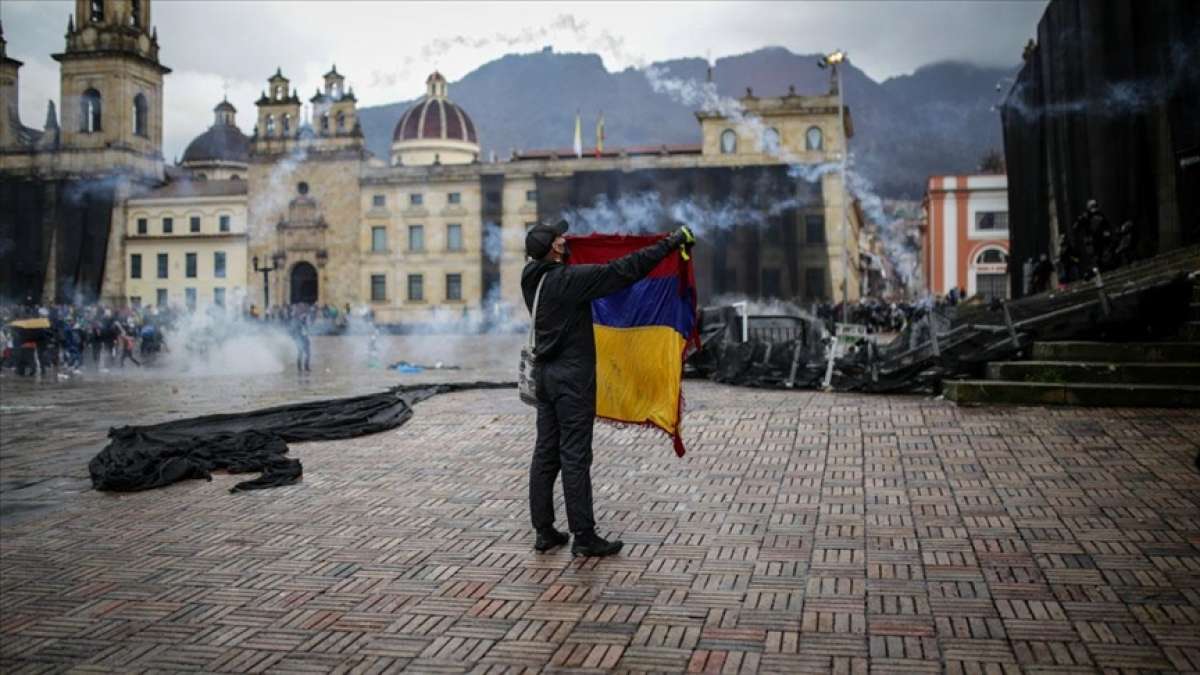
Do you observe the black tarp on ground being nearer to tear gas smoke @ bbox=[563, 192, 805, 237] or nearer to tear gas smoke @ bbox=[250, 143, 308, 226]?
tear gas smoke @ bbox=[563, 192, 805, 237]

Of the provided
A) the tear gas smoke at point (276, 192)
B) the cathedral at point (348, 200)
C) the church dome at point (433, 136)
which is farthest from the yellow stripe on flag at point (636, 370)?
the church dome at point (433, 136)

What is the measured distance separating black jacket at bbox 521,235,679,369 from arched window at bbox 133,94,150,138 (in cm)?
6922

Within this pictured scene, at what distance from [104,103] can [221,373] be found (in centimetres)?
5053

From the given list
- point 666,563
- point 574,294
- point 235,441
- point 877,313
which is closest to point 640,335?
point 574,294

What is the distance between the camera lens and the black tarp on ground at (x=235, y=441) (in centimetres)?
822

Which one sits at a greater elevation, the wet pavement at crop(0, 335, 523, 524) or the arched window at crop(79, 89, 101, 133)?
the arched window at crop(79, 89, 101, 133)

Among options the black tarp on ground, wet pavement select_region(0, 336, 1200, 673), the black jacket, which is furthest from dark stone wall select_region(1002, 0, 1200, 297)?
the black jacket

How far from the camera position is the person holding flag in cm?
567

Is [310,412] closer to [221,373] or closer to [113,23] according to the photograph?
[221,373]

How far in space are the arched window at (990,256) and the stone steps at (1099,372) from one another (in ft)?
156

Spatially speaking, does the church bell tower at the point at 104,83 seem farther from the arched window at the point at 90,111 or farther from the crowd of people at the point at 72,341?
the crowd of people at the point at 72,341

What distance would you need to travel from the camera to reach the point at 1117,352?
38.7ft

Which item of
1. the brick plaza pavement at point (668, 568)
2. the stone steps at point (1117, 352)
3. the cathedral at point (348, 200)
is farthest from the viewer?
the cathedral at point (348, 200)

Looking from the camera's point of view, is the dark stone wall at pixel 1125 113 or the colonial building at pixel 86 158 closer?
the dark stone wall at pixel 1125 113
